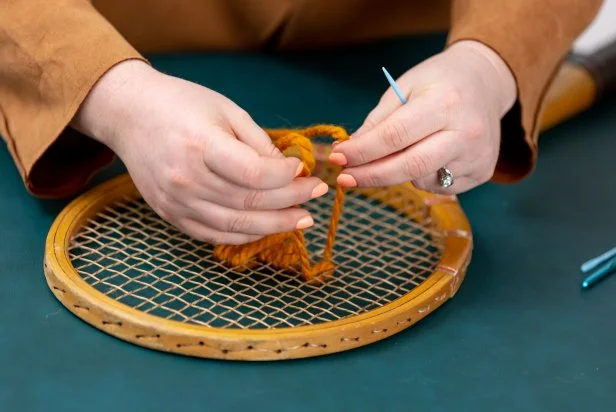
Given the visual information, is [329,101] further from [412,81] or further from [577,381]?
[577,381]

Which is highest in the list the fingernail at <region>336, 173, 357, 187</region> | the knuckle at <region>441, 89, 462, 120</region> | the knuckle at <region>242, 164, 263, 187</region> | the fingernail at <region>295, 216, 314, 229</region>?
the knuckle at <region>441, 89, 462, 120</region>

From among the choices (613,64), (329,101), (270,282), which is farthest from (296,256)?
(613,64)

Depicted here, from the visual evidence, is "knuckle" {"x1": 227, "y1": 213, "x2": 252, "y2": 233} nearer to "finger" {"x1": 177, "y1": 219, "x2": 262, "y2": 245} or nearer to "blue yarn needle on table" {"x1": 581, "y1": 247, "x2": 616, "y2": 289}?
"finger" {"x1": 177, "y1": 219, "x2": 262, "y2": 245}

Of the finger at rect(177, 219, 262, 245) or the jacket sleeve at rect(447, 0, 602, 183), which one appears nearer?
the finger at rect(177, 219, 262, 245)

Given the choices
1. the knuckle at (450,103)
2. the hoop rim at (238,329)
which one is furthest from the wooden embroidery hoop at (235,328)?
the knuckle at (450,103)

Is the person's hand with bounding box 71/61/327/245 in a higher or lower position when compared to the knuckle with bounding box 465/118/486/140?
lower

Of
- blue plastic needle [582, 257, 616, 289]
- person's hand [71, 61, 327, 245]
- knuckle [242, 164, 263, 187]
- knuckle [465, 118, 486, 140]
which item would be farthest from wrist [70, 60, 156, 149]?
blue plastic needle [582, 257, 616, 289]
